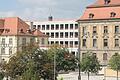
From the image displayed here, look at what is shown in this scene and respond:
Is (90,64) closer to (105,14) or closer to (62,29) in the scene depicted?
(105,14)

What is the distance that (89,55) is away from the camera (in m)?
81.1

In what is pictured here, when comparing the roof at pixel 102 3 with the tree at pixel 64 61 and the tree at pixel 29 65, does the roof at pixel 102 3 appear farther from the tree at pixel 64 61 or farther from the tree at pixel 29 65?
the tree at pixel 29 65

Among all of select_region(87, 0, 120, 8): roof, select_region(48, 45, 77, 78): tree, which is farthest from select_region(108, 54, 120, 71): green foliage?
select_region(87, 0, 120, 8): roof

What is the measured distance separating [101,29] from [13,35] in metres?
21.1

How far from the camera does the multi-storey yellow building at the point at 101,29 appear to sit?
8912cm

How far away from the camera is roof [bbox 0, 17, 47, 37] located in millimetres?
100775

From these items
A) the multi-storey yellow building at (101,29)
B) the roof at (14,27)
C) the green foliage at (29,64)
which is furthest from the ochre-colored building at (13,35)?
the green foliage at (29,64)

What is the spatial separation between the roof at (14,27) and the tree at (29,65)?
4538cm

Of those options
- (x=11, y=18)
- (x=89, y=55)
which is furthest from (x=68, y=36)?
(x=89, y=55)

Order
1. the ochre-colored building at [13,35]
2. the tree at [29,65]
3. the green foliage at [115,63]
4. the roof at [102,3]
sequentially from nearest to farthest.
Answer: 1. the tree at [29,65]
2. the green foliage at [115,63]
3. the roof at [102,3]
4. the ochre-colored building at [13,35]

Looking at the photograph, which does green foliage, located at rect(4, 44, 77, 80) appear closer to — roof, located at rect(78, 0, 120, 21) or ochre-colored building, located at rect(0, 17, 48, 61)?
roof, located at rect(78, 0, 120, 21)

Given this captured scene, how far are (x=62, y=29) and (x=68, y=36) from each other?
106 inches

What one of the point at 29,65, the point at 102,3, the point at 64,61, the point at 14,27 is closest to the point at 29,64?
the point at 29,65

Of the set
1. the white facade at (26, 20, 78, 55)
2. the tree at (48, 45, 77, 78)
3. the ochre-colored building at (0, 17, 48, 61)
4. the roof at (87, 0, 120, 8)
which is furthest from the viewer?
the white facade at (26, 20, 78, 55)
